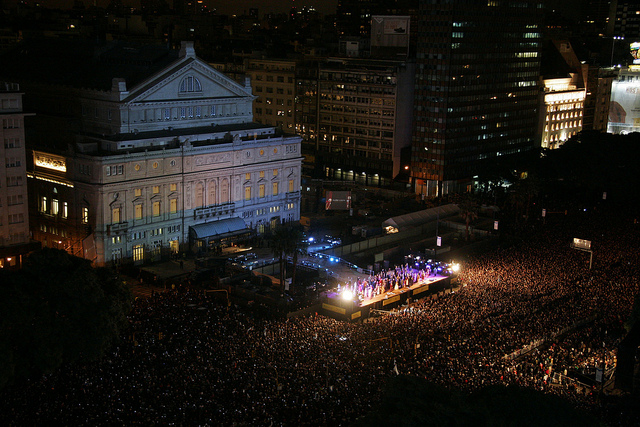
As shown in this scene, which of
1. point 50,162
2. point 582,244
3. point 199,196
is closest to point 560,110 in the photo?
point 582,244

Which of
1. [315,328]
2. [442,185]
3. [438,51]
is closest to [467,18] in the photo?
[438,51]

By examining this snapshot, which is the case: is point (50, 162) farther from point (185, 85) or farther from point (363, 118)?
point (363, 118)

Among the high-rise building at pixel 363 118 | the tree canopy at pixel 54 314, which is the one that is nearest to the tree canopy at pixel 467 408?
the tree canopy at pixel 54 314

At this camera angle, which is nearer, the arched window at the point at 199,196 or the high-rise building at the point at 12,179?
the high-rise building at the point at 12,179

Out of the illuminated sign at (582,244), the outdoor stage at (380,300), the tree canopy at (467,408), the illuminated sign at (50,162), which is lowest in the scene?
the outdoor stage at (380,300)

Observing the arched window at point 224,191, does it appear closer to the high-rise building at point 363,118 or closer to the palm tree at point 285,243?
→ the palm tree at point 285,243

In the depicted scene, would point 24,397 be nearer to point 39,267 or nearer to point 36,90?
point 39,267

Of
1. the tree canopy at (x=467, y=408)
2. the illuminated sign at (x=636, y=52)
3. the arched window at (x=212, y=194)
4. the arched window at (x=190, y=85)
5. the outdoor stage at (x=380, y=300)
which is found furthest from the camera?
the illuminated sign at (x=636, y=52)
